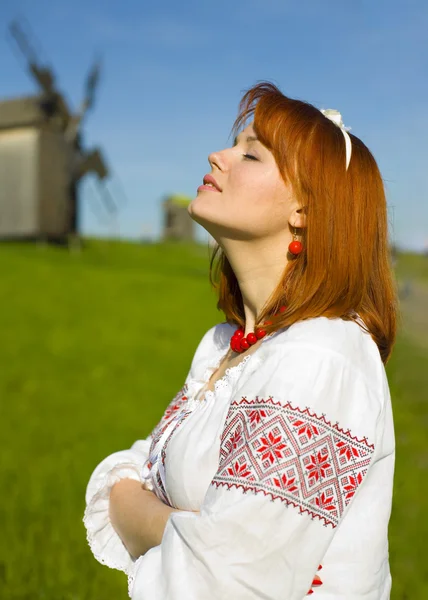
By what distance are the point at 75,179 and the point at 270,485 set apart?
24557 millimetres

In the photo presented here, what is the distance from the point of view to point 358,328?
1.72m

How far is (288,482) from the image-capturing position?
4.77 feet

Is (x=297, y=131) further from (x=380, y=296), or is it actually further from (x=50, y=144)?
(x=50, y=144)

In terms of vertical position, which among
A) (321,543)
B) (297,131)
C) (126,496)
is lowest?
(126,496)

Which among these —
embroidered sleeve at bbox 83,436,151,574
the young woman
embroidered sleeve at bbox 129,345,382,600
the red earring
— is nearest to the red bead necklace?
the young woman

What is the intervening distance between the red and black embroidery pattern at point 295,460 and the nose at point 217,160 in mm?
721

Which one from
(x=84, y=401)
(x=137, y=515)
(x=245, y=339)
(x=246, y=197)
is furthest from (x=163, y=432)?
(x=84, y=401)

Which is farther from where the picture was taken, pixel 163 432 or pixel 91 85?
pixel 91 85

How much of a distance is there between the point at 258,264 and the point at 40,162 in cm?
2257

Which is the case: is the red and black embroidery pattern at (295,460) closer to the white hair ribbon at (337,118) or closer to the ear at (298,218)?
the ear at (298,218)

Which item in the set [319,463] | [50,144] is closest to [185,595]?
[319,463]

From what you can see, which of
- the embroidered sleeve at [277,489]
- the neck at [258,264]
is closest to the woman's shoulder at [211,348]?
the neck at [258,264]

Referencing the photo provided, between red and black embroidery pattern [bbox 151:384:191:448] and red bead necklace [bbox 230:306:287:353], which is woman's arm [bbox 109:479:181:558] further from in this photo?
red bead necklace [bbox 230:306:287:353]

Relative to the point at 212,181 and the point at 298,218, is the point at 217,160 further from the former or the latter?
the point at 298,218
